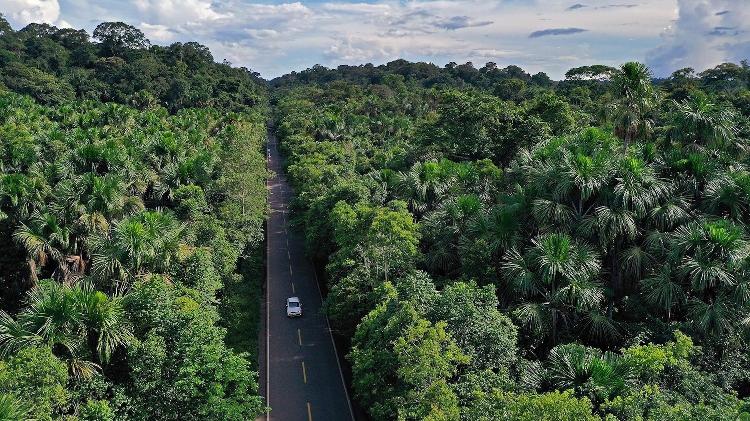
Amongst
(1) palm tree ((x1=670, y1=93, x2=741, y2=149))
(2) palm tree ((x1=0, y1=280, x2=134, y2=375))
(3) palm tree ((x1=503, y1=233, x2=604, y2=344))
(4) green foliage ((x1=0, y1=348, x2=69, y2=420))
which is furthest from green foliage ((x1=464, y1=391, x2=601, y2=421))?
(1) palm tree ((x1=670, y1=93, x2=741, y2=149))

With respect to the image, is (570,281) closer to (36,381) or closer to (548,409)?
(548,409)

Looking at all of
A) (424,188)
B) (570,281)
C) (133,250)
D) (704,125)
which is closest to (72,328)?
(133,250)

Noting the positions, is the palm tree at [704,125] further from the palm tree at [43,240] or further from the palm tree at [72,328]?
the palm tree at [43,240]

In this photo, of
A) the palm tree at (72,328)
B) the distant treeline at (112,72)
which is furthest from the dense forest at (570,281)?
the distant treeline at (112,72)

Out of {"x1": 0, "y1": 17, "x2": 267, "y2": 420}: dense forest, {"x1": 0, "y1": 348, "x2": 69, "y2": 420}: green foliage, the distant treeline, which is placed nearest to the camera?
{"x1": 0, "y1": 348, "x2": 69, "y2": 420}: green foliage

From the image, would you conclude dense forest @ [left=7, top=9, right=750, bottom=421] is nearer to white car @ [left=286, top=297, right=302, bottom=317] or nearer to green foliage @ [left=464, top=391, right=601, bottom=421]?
green foliage @ [left=464, top=391, right=601, bottom=421]
